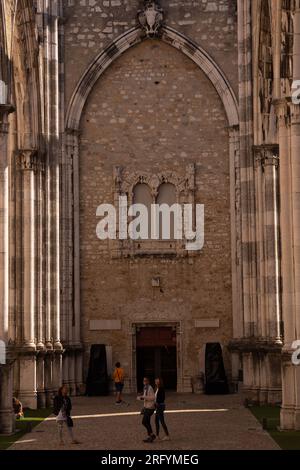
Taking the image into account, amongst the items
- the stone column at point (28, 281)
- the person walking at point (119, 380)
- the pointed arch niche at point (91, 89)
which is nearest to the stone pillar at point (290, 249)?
the person walking at point (119, 380)

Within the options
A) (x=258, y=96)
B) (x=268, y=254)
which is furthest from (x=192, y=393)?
(x=258, y=96)

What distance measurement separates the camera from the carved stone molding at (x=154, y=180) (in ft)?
91.6

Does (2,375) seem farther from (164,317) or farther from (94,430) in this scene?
(164,317)

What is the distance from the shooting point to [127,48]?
92.8ft

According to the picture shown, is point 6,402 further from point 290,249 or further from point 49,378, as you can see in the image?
point 49,378

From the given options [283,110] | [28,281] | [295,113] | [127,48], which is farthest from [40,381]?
[127,48]

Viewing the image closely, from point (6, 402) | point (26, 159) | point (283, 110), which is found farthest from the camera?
point (26, 159)

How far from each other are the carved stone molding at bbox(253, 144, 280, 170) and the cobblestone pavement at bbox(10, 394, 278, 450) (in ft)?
19.8

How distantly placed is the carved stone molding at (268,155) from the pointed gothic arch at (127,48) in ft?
9.82

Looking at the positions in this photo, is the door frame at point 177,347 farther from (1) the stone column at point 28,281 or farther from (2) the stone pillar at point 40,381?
(1) the stone column at point 28,281

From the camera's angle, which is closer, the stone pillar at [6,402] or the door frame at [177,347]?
the stone pillar at [6,402]

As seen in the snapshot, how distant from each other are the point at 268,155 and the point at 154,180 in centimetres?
432

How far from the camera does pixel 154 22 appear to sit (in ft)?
91.8
